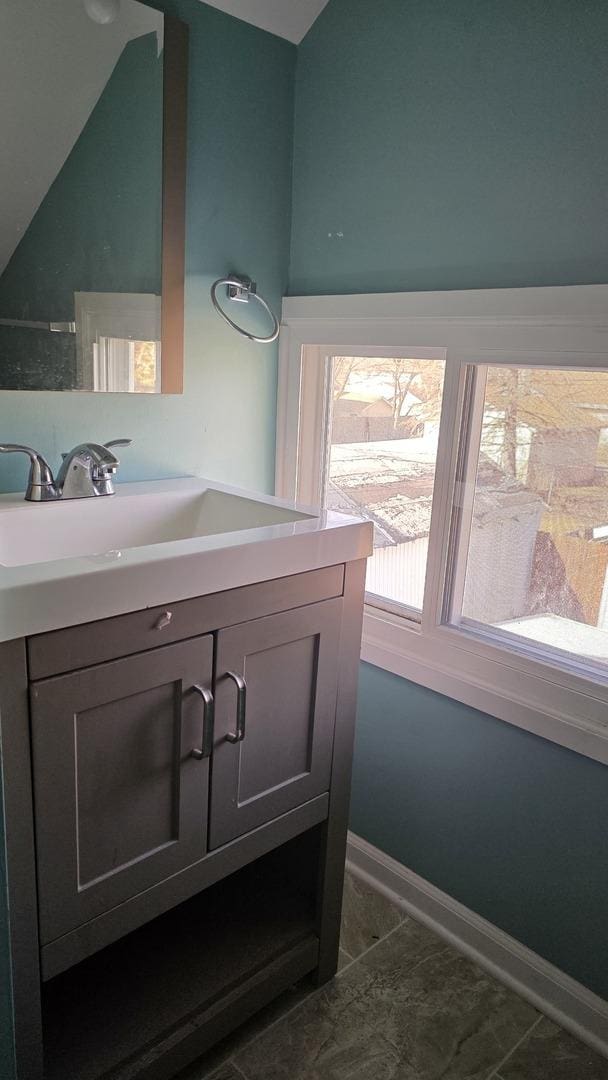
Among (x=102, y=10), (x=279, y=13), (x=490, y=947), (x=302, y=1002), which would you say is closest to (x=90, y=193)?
(x=102, y=10)

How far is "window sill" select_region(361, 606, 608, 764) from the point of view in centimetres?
144

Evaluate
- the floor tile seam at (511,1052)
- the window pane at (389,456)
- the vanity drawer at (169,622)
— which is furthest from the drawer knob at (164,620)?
the floor tile seam at (511,1052)

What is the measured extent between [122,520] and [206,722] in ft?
1.73

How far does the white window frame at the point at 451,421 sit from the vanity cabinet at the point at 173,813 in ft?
1.07

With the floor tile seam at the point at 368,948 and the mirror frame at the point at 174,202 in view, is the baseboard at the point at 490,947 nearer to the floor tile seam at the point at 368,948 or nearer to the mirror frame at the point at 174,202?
the floor tile seam at the point at 368,948

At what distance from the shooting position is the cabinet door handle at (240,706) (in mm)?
1237

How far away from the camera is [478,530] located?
1.67m

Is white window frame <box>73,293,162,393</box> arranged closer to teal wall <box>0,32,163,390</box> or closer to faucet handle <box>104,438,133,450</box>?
teal wall <box>0,32,163,390</box>

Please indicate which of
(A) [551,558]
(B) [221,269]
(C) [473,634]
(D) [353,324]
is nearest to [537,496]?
(A) [551,558]

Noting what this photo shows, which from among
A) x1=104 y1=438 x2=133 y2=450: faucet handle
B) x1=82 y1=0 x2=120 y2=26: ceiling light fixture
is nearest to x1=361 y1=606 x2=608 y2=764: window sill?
x1=104 y1=438 x2=133 y2=450: faucet handle

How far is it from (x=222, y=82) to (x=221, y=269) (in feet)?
1.31

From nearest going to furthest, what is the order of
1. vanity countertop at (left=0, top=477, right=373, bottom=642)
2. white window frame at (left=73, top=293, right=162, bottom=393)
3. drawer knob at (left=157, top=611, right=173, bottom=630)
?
1. vanity countertop at (left=0, top=477, right=373, bottom=642)
2. drawer knob at (left=157, top=611, right=173, bottom=630)
3. white window frame at (left=73, top=293, right=162, bottom=393)

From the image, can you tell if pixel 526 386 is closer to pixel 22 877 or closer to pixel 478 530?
pixel 478 530

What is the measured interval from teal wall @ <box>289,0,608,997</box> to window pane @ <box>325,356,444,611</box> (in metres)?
0.21
